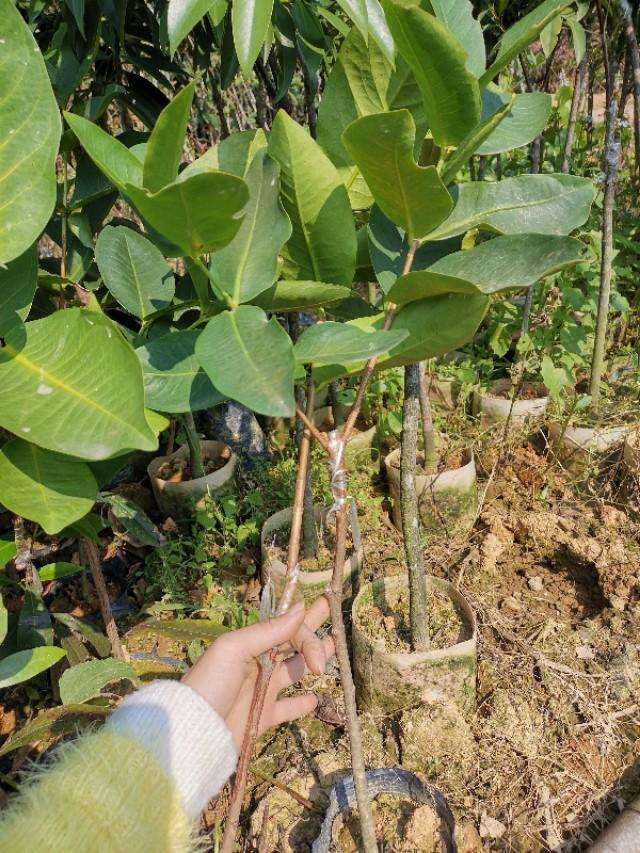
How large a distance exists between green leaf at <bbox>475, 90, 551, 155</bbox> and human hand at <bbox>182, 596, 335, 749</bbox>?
0.55 m

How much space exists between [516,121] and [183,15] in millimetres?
389

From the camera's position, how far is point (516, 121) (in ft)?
2.34

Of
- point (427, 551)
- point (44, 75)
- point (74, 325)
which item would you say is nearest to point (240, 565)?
point (427, 551)

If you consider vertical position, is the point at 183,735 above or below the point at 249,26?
below

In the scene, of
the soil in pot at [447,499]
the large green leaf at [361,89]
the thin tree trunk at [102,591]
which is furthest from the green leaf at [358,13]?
the soil in pot at [447,499]

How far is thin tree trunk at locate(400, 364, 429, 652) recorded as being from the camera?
1053mm

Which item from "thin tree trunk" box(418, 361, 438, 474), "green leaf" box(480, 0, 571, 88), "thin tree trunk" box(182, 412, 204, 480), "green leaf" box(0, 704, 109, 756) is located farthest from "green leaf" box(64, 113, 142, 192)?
"thin tree trunk" box(418, 361, 438, 474)

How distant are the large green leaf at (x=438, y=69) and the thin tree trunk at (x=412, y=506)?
0.44m

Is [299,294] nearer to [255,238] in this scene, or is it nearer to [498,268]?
[255,238]

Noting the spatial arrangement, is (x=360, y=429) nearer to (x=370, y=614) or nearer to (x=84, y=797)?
(x=370, y=614)

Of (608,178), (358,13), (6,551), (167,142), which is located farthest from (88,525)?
(608,178)

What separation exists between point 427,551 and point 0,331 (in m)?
1.53

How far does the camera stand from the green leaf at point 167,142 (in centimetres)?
45

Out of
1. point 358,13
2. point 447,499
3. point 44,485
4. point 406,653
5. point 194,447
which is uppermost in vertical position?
point 358,13
